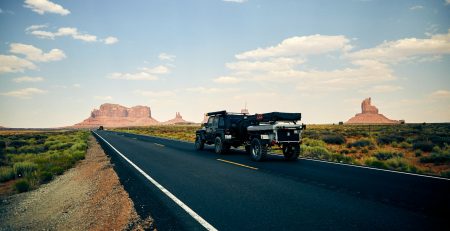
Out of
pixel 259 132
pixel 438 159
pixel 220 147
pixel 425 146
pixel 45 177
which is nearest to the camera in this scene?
pixel 45 177

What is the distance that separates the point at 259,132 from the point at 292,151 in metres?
1.74

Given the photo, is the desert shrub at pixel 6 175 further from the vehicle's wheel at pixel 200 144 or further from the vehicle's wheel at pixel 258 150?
the vehicle's wheel at pixel 258 150

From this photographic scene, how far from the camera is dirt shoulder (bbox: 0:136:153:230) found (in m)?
6.12

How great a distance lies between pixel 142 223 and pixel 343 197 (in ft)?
14.4

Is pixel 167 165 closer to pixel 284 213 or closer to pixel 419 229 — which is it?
pixel 284 213

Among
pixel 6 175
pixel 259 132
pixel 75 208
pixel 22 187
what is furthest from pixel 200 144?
pixel 75 208

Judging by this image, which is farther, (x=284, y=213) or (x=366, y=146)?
(x=366, y=146)

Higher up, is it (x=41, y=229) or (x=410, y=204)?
(x=410, y=204)

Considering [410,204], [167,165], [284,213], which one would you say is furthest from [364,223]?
[167,165]

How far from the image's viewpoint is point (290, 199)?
23.4 feet

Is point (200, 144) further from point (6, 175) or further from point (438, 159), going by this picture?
point (438, 159)

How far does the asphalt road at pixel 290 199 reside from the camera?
548 cm

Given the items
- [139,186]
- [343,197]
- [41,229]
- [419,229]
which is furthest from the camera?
[139,186]

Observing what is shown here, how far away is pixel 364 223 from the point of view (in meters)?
5.37
